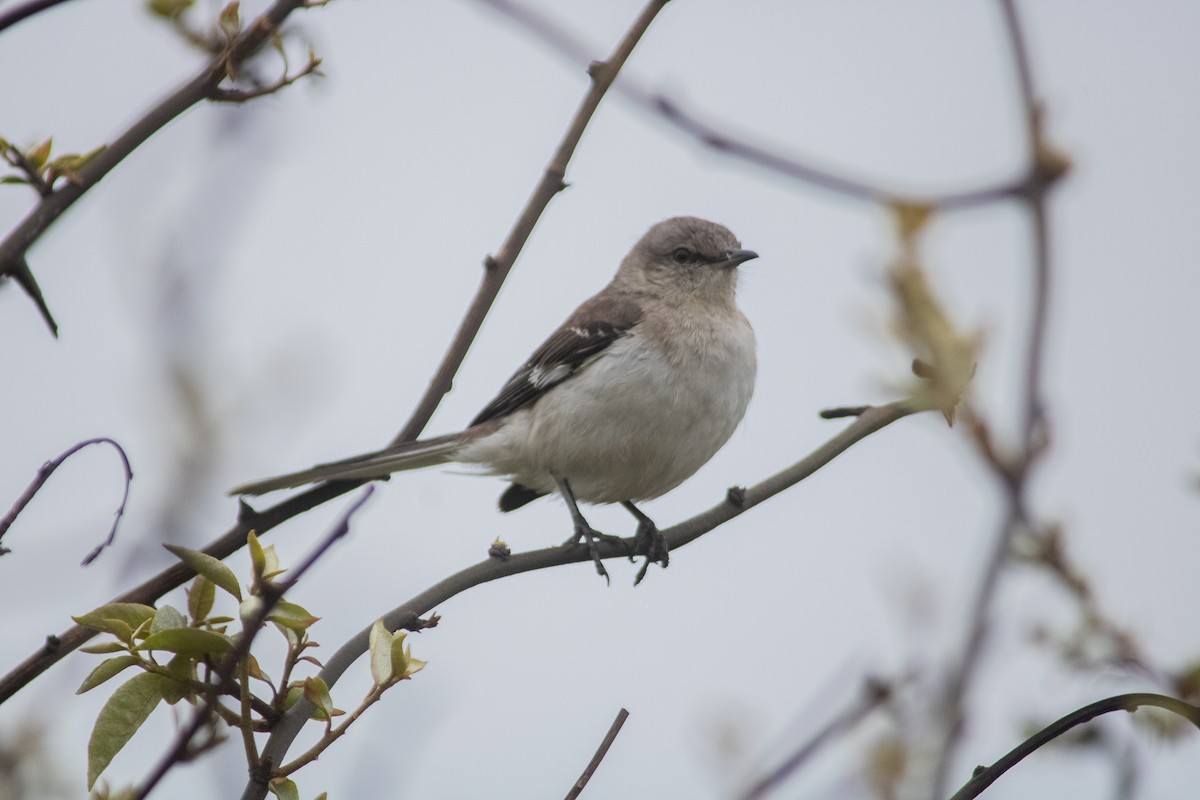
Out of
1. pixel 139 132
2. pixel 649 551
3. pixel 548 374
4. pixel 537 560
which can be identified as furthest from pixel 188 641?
pixel 548 374

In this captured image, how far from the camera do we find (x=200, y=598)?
2068 millimetres

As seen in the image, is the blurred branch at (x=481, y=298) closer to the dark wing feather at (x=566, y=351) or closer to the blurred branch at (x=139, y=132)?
the blurred branch at (x=139, y=132)

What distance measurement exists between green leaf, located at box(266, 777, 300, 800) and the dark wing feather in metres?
3.74

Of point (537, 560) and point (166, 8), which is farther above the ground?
point (166, 8)

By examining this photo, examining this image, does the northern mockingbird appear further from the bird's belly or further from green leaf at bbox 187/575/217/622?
green leaf at bbox 187/575/217/622

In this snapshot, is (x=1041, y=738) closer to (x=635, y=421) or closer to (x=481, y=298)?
(x=481, y=298)

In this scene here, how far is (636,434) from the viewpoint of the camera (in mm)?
5188

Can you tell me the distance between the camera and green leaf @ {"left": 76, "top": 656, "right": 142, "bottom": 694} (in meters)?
1.97

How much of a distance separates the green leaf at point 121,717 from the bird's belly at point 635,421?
3.32 m

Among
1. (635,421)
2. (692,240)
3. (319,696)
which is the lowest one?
(319,696)

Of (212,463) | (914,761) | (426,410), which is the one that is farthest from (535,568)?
(212,463)

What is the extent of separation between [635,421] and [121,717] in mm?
3368

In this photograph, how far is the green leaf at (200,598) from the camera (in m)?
2.07

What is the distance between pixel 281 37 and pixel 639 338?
→ 9.81 feet
